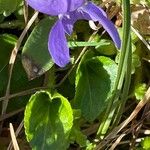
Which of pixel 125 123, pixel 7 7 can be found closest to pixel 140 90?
pixel 125 123

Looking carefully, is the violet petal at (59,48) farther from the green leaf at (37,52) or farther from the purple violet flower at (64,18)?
the green leaf at (37,52)

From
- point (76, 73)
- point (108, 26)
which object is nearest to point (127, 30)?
point (108, 26)

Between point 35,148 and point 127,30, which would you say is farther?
point 35,148

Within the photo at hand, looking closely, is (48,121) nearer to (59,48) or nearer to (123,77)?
(123,77)

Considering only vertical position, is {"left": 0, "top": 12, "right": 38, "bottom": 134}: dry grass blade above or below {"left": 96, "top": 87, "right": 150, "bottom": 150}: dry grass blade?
above

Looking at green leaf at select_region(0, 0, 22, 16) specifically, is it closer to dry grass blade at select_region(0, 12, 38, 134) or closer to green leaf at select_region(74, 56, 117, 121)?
dry grass blade at select_region(0, 12, 38, 134)

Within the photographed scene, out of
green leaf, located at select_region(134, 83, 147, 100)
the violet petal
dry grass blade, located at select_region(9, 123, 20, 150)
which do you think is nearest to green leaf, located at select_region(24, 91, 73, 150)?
dry grass blade, located at select_region(9, 123, 20, 150)

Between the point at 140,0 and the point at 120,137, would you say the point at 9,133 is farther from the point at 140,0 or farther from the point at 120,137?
the point at 140,0
